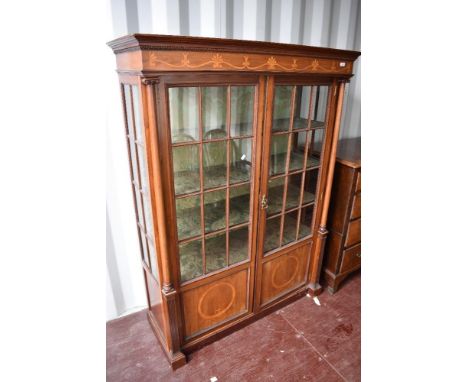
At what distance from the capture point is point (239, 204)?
Answer: 6.12 feet

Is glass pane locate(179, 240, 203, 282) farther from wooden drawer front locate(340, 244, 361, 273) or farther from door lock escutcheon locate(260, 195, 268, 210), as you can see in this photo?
wooden drawer front locate(340, 244, 361, 273)

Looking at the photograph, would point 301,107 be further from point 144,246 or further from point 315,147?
point 144,246

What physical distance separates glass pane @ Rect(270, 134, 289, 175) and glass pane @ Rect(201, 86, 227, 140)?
37 cm

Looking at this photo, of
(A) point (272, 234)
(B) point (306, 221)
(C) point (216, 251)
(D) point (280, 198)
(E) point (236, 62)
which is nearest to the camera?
(E) point (236, 62)

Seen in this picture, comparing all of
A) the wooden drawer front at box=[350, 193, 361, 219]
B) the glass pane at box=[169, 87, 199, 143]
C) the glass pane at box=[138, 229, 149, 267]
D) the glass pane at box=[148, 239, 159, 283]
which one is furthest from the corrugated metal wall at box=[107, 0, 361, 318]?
the wooden drawer front at box=[350, 193, 361, 219]

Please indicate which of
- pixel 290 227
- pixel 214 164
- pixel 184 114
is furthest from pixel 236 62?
pixel 290 227

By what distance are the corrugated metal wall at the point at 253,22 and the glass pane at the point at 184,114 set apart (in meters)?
0.59

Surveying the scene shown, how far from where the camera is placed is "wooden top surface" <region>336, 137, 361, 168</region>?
7.04 ft

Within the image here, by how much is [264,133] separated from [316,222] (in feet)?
3.10

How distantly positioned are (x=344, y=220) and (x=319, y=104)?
94cm
